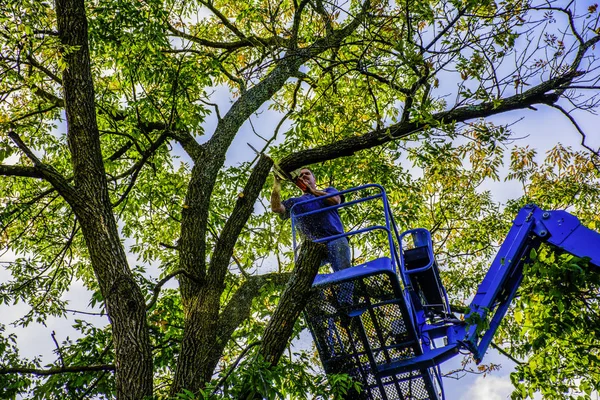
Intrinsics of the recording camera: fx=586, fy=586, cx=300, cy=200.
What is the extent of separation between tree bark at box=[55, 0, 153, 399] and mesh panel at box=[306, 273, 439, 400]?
71.4 inches

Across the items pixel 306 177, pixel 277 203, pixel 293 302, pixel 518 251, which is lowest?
pixel 293 302

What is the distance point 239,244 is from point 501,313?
5.97 meters

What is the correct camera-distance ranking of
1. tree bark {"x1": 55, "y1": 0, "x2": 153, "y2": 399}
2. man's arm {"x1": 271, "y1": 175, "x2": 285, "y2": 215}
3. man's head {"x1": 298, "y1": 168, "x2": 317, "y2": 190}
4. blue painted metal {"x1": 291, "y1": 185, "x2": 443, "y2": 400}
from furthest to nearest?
man's head {"x1": 298, "y1": 168, "x2": 317, "y2": 190}, man's arm {"x1": 271, "y1": 175, "x2": 285, "y2": 215}, tree bark {"x1": 55, "y1": 0, "x2": 153, "y2": 399}, blue painted metal {"x1": 291, "y1": 185, "x2": 443, "y2": 400}

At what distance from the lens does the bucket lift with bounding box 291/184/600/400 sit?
5.54 meters

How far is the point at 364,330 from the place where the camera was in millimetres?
5758

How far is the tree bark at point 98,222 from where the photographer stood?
5953 mm

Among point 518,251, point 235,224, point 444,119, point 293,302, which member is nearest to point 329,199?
point 293,302

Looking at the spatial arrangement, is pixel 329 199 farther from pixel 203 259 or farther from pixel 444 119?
pixel 444 119

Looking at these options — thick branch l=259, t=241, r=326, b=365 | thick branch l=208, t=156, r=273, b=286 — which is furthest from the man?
thick branch l=208, t=156, r=273, b=286

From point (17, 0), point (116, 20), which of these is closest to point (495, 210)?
point (116, 20)

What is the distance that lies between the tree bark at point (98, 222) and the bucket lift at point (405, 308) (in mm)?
1795

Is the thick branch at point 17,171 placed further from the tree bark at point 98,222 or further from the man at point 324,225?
the man at point 324,225

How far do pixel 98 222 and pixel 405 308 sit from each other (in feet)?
11.1

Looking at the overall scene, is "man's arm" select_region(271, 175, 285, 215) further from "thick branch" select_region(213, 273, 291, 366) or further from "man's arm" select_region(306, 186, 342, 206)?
"thick branch" select_region(213, 273, 291, 366)
